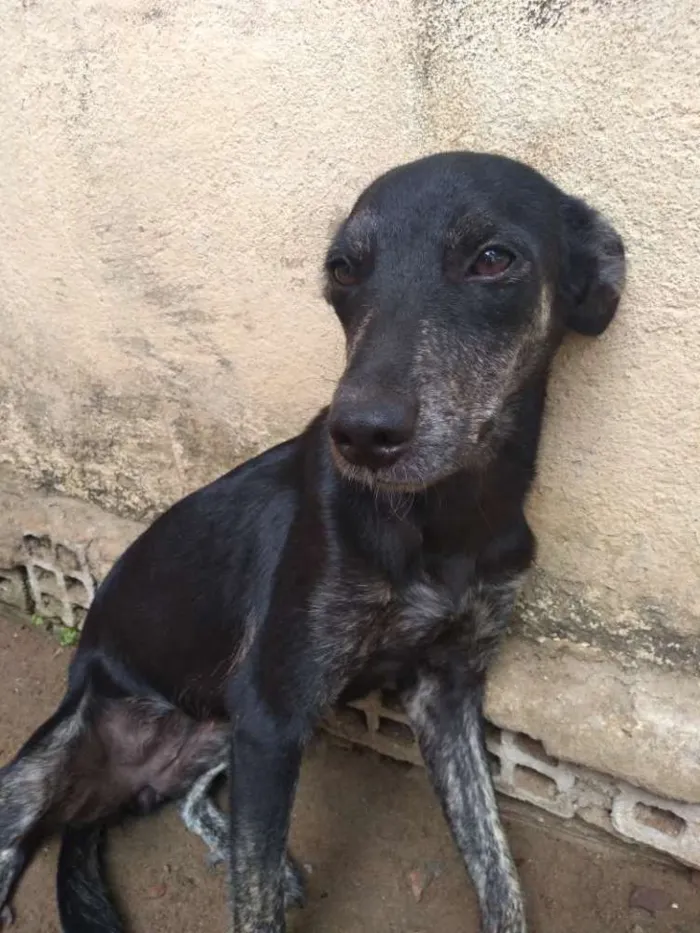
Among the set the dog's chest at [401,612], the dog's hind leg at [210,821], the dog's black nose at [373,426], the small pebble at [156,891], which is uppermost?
the dog's black nose at [373,426]

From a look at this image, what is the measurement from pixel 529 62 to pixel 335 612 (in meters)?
1.51

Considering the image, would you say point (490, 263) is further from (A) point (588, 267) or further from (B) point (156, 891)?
(B) point (156, 891)

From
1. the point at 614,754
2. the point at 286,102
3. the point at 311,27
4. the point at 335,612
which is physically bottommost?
the point at 614,754

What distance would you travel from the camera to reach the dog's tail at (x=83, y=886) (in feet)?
9.64

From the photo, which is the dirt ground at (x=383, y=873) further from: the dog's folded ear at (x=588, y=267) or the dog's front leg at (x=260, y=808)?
the dog's folded ear at (x=588, y=267)

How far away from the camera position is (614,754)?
2.91 meters

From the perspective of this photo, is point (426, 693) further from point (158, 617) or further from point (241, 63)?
point (241, 63)

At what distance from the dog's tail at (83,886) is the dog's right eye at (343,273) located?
2.00m

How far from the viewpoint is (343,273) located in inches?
97.8

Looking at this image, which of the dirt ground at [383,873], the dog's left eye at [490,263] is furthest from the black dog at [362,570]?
the dirt ground at [383,873]

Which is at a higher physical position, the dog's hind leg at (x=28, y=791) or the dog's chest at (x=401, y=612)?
the dog's chest at (x=401, y=612)

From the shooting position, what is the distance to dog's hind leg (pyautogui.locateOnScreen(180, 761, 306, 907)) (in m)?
3.22

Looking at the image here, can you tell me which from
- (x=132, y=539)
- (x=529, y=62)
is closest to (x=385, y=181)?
(x=529, y=62)

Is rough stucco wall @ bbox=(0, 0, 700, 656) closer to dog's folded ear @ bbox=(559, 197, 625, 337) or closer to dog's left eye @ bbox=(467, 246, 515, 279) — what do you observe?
dog's folded ear @ bbox=(559, 197, 625, 337)
